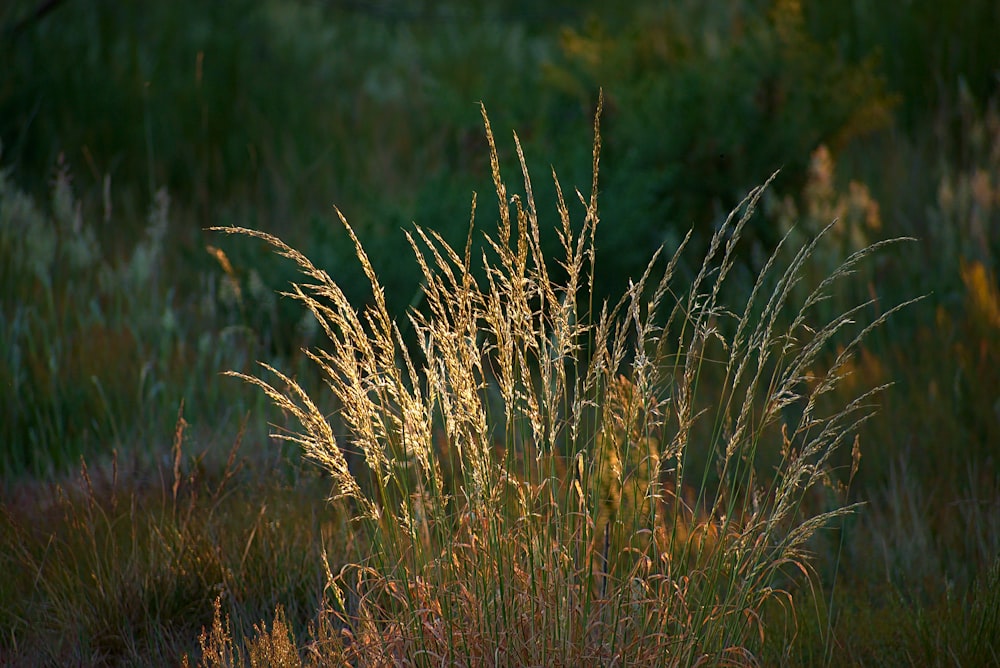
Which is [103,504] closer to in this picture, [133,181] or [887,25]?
[133,181]

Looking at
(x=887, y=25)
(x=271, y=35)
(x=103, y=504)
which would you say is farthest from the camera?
(x=271, y=35)

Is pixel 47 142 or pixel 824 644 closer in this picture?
pixel 824 644

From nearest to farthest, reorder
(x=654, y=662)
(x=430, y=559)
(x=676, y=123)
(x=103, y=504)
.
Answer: (x=654, y=662)
(x=430, y=559)
(x=103, y=504)
(x=676, y=123)

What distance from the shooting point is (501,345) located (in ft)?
6.83

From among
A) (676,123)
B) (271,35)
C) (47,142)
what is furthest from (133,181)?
(676,123)

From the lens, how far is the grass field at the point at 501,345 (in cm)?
215

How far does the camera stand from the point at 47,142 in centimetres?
587

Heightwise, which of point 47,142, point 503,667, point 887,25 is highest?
point 887,25

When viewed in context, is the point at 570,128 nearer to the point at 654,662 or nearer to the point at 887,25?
the point at 887,25

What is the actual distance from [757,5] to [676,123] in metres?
3.49

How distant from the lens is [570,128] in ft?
19.3

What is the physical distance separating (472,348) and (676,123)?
11.5 feet

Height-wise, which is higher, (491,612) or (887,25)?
(887,25)

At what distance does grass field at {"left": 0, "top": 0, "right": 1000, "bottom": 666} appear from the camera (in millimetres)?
2150
